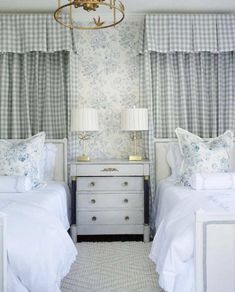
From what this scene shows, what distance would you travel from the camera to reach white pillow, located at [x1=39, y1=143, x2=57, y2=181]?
3674 mm

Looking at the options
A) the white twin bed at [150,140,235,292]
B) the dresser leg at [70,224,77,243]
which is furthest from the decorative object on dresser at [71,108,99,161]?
the white twin bed at [150,140,235,292]

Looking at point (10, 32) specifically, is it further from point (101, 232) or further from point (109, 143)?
point (101, 232)

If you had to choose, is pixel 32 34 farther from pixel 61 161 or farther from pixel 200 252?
pixel 200 252

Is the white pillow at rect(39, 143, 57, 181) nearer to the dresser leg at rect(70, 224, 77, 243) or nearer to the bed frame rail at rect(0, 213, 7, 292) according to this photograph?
the dresser leg at rect(70, 224, 77, 243)

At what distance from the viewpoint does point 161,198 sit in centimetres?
337

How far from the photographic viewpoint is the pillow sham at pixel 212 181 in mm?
3047

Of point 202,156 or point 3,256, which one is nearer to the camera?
point 3,256

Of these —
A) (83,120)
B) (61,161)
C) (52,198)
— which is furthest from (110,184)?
(52,198)

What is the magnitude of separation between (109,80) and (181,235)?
2424 mm

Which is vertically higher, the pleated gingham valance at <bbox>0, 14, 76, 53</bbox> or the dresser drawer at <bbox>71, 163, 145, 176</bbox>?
the pleated gingham valance at <bbox>0, 14, 76, 53</bbox>

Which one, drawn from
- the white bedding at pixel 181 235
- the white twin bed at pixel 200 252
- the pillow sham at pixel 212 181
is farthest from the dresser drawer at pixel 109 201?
the white twin bed at pixel 200 252

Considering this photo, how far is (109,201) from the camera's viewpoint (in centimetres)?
362

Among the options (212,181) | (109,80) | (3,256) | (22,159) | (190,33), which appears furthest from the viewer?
(109,80)

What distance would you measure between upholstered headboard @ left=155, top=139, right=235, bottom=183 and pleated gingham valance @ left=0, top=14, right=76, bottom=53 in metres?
1.32
